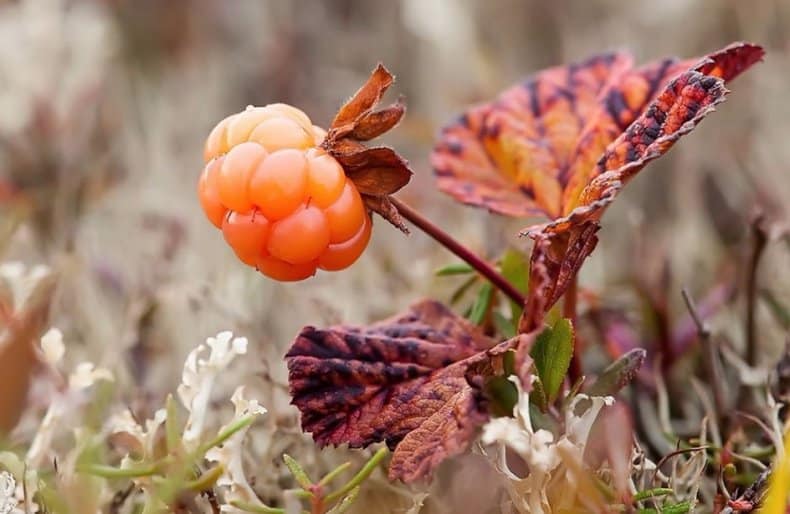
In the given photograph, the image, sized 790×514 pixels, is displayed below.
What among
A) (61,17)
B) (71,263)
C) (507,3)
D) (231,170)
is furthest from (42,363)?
(507,3)

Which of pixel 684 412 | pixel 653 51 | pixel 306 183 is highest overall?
pixel 306 183

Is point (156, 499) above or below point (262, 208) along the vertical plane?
below

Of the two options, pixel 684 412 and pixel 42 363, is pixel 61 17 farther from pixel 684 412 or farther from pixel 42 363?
pixel 684 412

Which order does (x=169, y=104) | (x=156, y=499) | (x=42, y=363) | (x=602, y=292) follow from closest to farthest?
(x=156, y=499)
(x=42, y=363)
(x=602, y=292)
(x=169, y=104)

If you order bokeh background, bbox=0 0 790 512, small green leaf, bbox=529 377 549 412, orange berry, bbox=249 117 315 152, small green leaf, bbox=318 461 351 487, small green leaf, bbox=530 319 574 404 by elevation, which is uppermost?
orange berry, bbox=249 117 315 152

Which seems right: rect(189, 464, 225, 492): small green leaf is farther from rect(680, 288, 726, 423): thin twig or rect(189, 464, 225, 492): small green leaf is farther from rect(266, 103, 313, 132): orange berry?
rect(680, 288, 726, 423): thin twig

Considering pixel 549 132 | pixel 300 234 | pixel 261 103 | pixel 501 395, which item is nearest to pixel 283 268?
pixel 300 234

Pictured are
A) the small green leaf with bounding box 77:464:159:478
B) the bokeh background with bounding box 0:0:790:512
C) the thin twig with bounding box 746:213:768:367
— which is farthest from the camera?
the bokeh background with bounding box 0:0:790:512

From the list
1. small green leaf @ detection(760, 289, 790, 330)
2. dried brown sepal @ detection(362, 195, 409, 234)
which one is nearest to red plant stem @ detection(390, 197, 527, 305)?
dried brown sepal @ detection(362, 195, 409, 234)

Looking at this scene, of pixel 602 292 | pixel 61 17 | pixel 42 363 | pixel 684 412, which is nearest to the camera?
pixel 42 363
